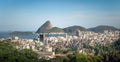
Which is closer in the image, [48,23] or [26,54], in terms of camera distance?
[26,54]

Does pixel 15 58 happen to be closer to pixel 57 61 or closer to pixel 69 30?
pixel 57 61

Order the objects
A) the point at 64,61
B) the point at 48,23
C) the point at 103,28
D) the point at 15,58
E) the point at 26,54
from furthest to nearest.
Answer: the point at 103,28 → the point at 48,23 → the point at 26,54 → the point at 64,61 → the point at 15,58

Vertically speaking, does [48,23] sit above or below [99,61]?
above

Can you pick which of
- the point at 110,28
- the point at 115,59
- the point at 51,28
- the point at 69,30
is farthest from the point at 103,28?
the point at 115,59

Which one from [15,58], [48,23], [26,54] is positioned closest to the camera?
[15,58]

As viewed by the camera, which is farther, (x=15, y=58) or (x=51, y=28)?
(x=51, y=28)

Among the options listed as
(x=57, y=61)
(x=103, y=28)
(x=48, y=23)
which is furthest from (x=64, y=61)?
(x=103, y=28)

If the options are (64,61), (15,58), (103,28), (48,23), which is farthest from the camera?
(103,28)

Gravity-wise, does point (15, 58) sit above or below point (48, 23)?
below

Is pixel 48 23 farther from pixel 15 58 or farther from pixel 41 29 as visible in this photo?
pixel 15 58
